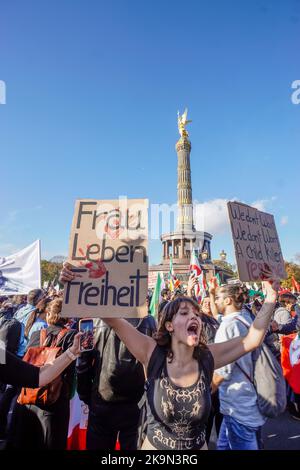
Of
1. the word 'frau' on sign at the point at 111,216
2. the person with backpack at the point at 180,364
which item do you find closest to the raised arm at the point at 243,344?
the person with backpack at the point at 180,364

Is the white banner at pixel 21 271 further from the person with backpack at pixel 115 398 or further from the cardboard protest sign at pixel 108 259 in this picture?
the cardboard protest sign at pixel 108 259

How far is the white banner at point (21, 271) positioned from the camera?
5.07m

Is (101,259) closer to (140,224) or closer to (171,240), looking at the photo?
(140,224)

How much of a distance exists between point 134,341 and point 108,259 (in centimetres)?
59

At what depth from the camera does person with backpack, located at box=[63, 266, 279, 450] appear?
176 cm

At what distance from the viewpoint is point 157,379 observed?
6.12 feet

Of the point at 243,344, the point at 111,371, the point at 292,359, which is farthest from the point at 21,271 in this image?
the point at 292,359

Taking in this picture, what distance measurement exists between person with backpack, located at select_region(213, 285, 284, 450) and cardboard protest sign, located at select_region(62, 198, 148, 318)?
86 cm

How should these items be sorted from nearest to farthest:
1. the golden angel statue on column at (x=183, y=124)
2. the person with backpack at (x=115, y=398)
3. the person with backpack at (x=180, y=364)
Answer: the person with backpack at (x=180, y=364)
the person with backpack at (x=115, y=398)
the golden angel statue on column at (x=183, y=124)

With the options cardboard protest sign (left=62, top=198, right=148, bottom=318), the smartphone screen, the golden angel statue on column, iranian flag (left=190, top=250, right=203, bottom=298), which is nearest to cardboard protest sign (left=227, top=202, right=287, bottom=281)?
cardboard protest sign (left=62, top=198, right=148, bottom=318)

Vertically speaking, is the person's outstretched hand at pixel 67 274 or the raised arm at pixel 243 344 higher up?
the person's outstretched hand at pixel 67 274

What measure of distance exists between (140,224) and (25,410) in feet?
6.10
